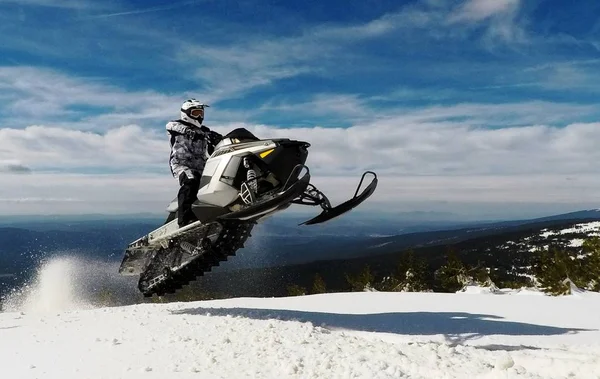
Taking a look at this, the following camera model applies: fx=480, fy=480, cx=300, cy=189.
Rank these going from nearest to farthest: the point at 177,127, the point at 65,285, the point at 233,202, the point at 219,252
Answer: the point at 233,202, the point at 219,252, the point at 177,127, the point at 65,285

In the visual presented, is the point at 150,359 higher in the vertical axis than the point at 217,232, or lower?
lower

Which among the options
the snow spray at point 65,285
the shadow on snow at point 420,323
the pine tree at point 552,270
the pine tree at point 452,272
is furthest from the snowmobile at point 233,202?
the pine tree at point 552,270

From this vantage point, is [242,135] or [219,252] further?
[219,252]

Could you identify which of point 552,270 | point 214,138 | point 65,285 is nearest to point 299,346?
point 214,138

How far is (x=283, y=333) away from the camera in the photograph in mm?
6812

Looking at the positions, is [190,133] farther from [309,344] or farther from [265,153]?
[309,344]

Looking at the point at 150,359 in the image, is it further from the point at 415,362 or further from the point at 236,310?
the point at 236,310

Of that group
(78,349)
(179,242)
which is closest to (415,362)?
(78,349)

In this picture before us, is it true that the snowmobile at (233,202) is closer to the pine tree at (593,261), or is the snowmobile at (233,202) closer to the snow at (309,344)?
the snow at (309,344)

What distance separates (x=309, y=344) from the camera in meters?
6.19

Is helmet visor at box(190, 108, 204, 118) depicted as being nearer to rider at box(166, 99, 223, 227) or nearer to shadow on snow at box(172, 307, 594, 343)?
rider at box(166, 99, 223, 227)

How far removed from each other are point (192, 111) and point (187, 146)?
714mm

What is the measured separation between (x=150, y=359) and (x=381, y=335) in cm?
448

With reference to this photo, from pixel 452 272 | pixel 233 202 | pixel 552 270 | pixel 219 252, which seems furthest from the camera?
pixel 452 272
